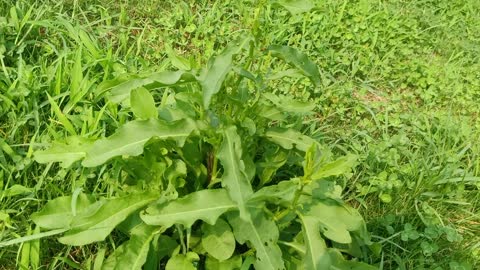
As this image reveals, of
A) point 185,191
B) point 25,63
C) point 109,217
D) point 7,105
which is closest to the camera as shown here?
point 109,217

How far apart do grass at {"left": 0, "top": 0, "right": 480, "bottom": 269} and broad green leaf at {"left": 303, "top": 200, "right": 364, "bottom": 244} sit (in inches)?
20.4

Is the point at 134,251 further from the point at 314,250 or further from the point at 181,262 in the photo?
the point at 314,250

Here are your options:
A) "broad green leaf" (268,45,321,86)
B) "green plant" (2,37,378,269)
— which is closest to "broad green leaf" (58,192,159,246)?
"green plant" (2,37,378,269)

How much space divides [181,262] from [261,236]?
0.40 metres

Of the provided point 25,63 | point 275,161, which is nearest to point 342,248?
point 275,161

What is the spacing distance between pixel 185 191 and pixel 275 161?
0.46m

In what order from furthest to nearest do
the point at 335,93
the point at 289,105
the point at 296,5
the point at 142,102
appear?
the point at 335,93, the point at 289,105, the point at 142,102, the point at 296,5

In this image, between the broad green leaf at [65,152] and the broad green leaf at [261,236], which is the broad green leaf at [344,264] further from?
the broad green leaf at [65,152]

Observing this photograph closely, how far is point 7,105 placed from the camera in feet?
8.80

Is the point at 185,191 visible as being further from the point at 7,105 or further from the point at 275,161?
the point at 7,105

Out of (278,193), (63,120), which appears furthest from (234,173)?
(63,120)

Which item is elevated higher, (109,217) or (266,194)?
(266,194)

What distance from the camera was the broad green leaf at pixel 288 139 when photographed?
2494mm

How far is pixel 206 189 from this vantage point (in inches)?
86.7
